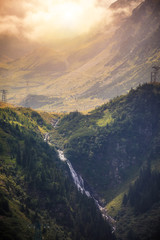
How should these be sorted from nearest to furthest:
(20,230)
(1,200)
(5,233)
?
(5,233), (20,230), (1,200)

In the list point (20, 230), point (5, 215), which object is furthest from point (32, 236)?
point (5, 215)

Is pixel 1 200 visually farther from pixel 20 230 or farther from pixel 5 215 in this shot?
pixel 20 230

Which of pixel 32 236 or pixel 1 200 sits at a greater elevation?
pixel 1 200

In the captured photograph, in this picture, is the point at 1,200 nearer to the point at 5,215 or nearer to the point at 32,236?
the point at 5,215

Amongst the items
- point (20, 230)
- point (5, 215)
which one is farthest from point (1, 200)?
point (20, 230)

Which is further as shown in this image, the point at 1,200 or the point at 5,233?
the point at 1,200

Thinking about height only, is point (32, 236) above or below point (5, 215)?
below

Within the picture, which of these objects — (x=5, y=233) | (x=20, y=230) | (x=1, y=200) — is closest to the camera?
(x=5, y=233)

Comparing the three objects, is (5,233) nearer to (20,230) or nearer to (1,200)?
(20,230)

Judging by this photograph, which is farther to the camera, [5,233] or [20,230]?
[20,230]
